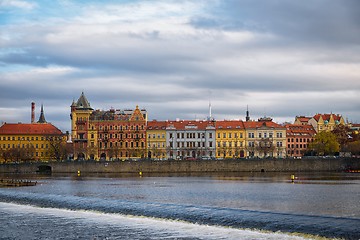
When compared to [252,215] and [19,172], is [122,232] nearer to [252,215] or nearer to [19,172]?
[252,215]

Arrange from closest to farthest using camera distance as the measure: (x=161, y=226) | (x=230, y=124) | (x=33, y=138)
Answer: (x=161, y=226) < (x=230, y=124) < (x=33, y=138)

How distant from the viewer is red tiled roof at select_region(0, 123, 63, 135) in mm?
173125

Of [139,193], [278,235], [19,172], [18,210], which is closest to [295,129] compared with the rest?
[19,172]

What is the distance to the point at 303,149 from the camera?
6895 inches

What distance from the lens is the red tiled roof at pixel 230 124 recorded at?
524 feet

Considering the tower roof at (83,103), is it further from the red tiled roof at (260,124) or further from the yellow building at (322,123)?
the yellow building at (322,123)

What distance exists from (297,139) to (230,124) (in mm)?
24578

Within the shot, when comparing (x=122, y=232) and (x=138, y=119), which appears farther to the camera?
(x=138, y=119)

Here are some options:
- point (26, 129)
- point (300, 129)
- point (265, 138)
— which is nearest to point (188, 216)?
point (265, 138)

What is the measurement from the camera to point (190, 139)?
15812 centimetres

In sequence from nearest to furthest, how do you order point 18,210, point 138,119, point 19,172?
point 18,210
point 19,172
point 138,119

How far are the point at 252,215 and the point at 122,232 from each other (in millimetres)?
8783

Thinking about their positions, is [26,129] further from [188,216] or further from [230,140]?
[188,216]

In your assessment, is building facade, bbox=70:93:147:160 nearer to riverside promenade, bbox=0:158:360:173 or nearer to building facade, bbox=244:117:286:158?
building facade, bbox=244:117:286:158
